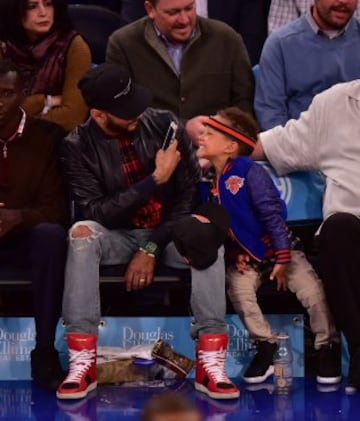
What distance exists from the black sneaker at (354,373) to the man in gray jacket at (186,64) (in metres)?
1.43

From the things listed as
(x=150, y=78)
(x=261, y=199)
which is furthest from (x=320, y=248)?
(x=150, y=78)

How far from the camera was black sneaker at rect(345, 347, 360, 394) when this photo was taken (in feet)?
13.5

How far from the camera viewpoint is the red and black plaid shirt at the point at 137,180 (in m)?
4.36

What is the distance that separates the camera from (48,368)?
4195 mm

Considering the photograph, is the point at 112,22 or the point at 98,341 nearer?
the point at 98,341

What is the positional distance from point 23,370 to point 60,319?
28 cm

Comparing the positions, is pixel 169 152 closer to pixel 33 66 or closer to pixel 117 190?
pixel 117 190

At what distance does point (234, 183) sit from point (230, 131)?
232mm

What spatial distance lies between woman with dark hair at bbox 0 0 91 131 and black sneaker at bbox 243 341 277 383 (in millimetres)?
1418

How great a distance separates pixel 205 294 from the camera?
160 inches

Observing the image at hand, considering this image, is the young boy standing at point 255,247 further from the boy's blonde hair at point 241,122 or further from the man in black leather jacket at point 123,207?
the man in black leather jacket at point 123,207

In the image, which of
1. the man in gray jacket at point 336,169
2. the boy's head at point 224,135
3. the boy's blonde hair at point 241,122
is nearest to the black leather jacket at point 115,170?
the boy's head at point 224,135

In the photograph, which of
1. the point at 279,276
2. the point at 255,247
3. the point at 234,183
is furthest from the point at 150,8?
the point at 279,276

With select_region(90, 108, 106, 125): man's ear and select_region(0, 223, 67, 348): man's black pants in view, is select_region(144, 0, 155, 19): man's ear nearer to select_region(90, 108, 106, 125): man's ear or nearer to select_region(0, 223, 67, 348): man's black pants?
select_region(90, 108, 106, 125): man's ear
